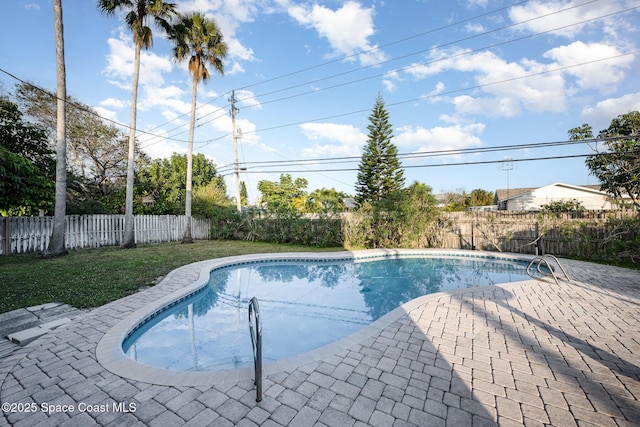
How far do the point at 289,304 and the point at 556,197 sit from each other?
84.6ft

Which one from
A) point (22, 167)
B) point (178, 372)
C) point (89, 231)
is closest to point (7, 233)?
point (89, 231)

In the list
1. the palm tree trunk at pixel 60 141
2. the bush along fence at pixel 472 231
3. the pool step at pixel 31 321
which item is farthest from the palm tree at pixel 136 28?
the pool step at pixel 31 321

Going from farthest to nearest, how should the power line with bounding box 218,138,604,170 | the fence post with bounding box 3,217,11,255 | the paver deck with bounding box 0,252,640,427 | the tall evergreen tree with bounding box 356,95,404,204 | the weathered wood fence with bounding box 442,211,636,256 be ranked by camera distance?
the tall evergreen tree with bounding box 356,95,404,204 < the power line with bounding box 218,138,604,170 < the fence post with bounding box 3,217,11,255 < the weathered wood fence with bounding box 442,211,636,256 < the paver deck with bounding box 0,252,640,427

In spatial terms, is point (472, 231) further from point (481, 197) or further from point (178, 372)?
point (481, 197)

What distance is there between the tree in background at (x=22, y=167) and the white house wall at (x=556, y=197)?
28210mm

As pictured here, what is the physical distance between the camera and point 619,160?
39.0 feet

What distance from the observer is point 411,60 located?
10.1 meters

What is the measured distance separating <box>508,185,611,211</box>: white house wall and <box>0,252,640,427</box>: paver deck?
74.2 feet

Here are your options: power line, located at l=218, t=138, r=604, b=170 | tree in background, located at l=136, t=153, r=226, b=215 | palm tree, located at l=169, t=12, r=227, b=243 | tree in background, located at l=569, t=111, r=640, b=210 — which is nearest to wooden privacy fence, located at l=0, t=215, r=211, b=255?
tree in background, located at l=136, t=153, r=226, b=215

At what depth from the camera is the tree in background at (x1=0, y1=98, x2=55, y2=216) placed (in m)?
7.10

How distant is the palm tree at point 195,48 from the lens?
11.1m

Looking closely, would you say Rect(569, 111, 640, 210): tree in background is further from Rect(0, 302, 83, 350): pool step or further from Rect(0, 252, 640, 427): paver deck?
Rect(0, 302, 83, 350): pool step

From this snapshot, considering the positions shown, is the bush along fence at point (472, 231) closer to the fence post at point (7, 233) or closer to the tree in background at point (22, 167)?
the tree in background at point (22, 167)

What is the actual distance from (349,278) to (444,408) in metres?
5.12
